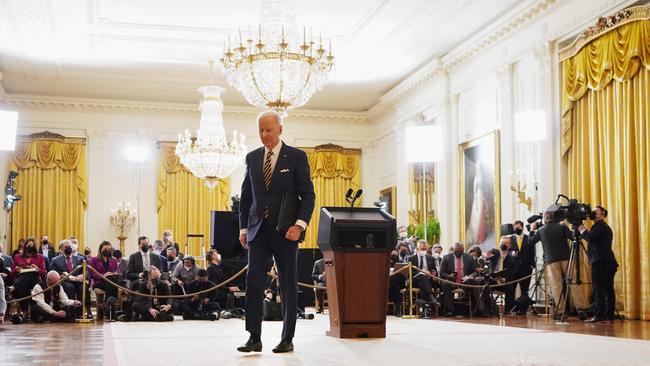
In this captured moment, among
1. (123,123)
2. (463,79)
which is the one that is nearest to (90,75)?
(123,123)

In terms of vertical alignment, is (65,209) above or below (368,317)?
above

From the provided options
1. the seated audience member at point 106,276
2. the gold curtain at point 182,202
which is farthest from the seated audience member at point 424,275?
the gold curtain at point 182,202

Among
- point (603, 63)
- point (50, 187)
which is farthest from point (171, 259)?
point (603, 63)

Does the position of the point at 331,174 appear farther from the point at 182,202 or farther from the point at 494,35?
the point at 494,35

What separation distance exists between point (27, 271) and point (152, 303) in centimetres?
178

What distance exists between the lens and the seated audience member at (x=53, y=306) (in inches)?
412

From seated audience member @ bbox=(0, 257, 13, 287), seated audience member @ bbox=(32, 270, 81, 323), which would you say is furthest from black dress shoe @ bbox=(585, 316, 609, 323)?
seated audience member @ bbox=(0, 257, 13, 287)

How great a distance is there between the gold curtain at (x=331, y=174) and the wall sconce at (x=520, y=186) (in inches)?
293

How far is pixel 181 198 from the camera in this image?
1864 centimetres

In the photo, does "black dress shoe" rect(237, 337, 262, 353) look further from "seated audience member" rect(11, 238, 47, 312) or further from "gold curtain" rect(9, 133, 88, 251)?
"gold curtain" rect(9, 133, 88, 251)

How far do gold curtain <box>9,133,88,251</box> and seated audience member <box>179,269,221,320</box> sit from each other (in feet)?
24.7

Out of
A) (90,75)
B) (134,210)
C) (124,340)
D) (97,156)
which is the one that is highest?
(90,75)

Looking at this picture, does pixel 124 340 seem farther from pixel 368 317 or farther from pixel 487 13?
pixel 487 13

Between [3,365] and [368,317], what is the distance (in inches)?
104
